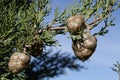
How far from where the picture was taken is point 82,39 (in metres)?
8.48

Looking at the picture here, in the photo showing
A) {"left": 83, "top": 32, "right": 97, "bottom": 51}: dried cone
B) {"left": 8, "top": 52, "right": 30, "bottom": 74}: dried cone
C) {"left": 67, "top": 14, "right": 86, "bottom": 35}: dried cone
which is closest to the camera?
{"left": 83, "top": 32, "right": 97, "bottom": 51}: dried cone

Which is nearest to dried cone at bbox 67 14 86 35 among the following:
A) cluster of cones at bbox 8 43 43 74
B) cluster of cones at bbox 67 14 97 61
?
cluster of cones at bbox 67 14 97 61

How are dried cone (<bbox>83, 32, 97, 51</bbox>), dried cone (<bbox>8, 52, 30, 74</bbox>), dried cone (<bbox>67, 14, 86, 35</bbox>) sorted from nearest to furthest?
dried cone (<bbox>83, 32, 97, 51</bbox>)
dried cone (<bbox>67, 14, 86, 35</bbox>)
dried cone (<bbox>8, 52, 30, 74</bbox>)

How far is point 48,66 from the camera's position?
16.7 meters

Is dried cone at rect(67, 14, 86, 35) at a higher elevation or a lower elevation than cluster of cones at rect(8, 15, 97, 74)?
higher

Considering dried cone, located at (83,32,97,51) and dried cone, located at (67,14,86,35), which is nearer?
dried cone, located at (83,32,97,51)

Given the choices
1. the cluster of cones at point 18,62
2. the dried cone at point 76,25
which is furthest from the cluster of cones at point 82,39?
the cluster of cones at point 18,62

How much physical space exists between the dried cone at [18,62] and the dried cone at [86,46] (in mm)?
1304

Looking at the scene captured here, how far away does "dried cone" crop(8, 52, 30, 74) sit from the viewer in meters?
8.50

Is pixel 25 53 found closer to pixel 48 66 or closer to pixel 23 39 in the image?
pixel 23 39

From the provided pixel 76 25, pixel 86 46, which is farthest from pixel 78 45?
pixel 76 25

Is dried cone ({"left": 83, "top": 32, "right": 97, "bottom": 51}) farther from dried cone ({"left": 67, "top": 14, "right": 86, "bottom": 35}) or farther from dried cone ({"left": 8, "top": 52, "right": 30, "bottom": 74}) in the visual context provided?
dried cone ({"left": 8, "top": 52, "right": 30, "bottom": 74})

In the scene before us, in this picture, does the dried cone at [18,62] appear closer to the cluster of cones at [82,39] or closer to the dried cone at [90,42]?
the cluster of cones at [82,39]

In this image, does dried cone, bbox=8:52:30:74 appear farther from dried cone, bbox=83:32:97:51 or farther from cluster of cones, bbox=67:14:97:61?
dried cone, bbox=83:32:97:51
